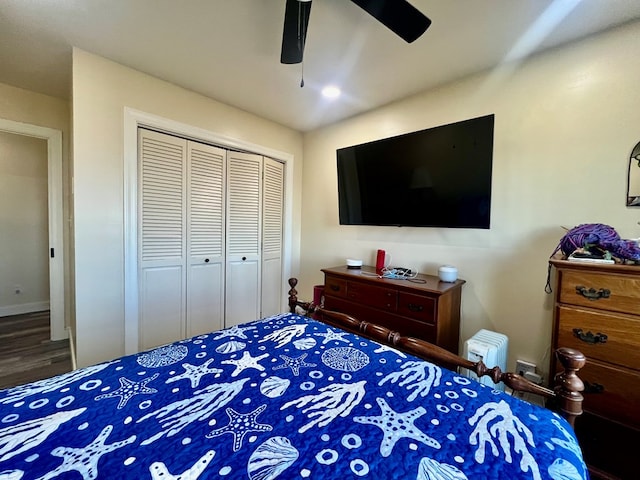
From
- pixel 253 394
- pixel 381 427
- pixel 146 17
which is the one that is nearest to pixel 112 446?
pixel 253 394

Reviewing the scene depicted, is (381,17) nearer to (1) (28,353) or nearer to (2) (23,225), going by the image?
(1) (28,353)

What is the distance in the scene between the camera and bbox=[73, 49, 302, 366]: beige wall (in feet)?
6.67

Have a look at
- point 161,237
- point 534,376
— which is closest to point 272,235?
point 161,237

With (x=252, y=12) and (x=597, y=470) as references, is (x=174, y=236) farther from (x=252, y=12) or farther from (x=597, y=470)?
(x=597, y=470)

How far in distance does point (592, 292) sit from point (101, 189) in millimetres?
3274

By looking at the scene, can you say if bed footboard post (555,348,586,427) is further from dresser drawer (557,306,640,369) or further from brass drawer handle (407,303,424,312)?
brass drawer handle (407,303,424,312)

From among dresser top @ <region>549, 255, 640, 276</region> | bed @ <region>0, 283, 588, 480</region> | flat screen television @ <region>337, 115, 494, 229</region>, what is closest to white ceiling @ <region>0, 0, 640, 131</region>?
flat screen television @ <region>337, 115, 494, 229</region>

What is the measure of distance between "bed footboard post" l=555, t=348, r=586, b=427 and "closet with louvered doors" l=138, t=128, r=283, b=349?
2779mm

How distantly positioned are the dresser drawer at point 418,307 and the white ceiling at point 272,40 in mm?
1748

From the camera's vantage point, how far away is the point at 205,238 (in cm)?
282

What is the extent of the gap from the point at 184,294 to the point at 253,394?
202cm

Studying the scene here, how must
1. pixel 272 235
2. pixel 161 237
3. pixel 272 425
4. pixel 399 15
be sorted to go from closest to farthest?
1. pixel 272 425
2. pixel 399 15
3. pixel 161 237
4. pixel 272 235

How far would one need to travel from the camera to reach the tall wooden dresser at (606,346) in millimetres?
1322

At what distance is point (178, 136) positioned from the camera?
8.46 ft
